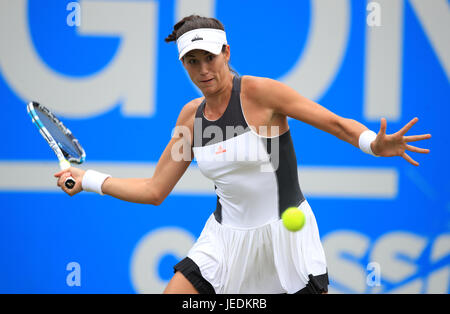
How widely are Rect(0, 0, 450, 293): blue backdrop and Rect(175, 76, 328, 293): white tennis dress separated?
4.65 ft

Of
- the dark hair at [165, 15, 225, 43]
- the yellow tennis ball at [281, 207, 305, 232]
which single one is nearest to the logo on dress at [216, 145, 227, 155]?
the yellow tennis ball at [281, 207, 305, 232]

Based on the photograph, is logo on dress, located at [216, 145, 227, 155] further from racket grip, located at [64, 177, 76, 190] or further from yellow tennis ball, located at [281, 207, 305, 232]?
racket grip, located at [64, 177, 76, 190]

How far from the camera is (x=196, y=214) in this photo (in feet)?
13.0

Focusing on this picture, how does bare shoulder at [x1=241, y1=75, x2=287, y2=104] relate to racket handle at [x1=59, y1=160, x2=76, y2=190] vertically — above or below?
above

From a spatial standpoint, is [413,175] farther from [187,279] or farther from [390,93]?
[187,279]

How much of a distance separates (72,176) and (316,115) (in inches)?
48.9

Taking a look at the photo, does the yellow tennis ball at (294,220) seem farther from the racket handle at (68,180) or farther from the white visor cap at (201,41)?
the racket handle at (68,180)

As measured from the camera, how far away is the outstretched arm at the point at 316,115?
2.15m

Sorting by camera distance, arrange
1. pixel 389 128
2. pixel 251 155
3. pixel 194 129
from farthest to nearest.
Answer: pixel 389 128 < pixel 194 129 < pixel 251 155

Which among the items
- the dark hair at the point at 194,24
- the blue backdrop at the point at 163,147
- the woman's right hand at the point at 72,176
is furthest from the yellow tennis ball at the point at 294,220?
the blue backdrop at the point at 163,147

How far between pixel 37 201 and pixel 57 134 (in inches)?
50.6

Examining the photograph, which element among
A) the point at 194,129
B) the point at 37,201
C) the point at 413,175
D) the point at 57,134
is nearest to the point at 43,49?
the point at 37,201

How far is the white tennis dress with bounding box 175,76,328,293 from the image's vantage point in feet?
8.06

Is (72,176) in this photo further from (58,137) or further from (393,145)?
(393,145)
